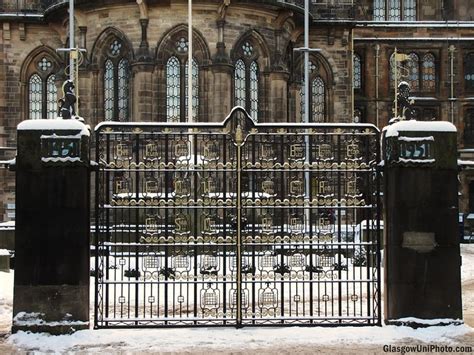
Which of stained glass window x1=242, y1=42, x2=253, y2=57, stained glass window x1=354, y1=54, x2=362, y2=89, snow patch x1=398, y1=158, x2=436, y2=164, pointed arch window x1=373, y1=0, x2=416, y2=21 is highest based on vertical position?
pointed arch window x1=373, y1=0, x2=416, y2=21

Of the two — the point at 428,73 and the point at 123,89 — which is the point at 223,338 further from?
the point at 428,73

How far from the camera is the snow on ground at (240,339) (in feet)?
32.3

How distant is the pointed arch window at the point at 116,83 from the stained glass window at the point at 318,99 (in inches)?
368

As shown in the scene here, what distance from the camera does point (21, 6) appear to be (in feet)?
110

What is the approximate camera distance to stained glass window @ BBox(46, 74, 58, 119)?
110 feet

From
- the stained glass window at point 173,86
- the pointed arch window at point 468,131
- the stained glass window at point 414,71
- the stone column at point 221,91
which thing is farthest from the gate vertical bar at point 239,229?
the pointed arch window at point 468,131

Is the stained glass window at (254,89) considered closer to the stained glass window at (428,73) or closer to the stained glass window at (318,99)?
the stained glass window at (318,99)

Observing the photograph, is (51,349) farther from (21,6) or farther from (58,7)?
(21,6)

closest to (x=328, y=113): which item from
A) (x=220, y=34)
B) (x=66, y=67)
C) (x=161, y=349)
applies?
(x=220, y=34)

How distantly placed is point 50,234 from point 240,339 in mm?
3023

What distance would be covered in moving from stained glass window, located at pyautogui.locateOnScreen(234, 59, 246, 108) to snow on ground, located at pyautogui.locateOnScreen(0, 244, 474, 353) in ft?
63.2

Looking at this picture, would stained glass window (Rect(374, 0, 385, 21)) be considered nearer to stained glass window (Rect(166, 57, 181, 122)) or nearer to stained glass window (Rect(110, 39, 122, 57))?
stained glass window (Rect(166, 57, 181, 122))

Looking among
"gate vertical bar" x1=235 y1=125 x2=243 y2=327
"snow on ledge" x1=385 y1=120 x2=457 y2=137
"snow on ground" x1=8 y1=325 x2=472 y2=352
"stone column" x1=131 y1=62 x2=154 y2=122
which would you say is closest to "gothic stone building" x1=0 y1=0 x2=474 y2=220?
"stone column" x1=131 y1=62 x2=154 y2=122

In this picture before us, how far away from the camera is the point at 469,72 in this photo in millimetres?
43969
